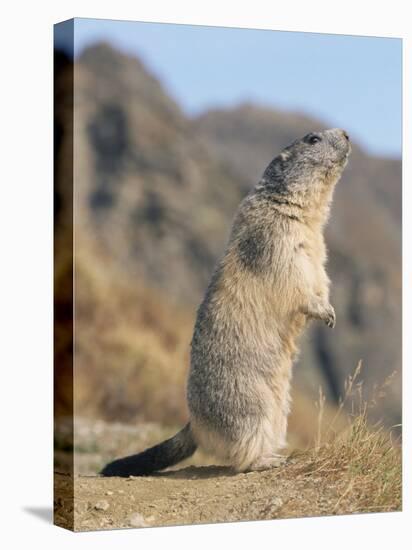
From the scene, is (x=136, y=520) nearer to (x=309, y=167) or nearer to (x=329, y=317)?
(x=329, y=317)

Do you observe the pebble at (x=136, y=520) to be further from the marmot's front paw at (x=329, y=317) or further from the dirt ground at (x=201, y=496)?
the marmot's front paw at (x=329, y=317)

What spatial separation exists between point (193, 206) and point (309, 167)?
65.3ft

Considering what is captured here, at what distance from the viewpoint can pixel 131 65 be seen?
112 ft

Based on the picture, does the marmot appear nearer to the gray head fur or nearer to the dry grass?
the gray head fur

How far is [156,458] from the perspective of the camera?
9.64m

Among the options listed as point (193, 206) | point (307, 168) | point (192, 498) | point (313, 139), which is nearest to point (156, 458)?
point (192, 498)

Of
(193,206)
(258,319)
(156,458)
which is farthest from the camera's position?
(193,206)

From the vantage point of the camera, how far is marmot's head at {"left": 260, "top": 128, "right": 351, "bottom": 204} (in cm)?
966

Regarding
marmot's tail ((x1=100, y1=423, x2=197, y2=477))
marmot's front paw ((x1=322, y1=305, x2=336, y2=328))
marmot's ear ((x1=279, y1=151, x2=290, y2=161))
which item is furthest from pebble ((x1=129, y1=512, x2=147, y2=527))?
marmot's ear ((x1=279, y1=151, x2=290, y2=161))

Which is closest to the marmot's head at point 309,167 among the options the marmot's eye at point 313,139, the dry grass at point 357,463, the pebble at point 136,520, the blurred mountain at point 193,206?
the marmot's eye at point 313,139

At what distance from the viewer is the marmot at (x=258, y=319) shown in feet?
30.5

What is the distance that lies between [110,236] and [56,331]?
18925mm

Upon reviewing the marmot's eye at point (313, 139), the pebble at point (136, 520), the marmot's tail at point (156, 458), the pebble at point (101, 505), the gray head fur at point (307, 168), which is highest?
the marmot's eye at point (313, 139)

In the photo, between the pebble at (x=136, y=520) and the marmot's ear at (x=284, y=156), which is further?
the marmot's ear at (x=284, y=156)
